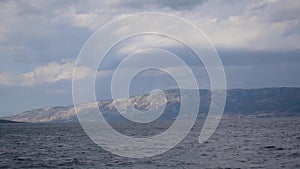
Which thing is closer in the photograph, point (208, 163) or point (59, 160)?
point (208, 163)

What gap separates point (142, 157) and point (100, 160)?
6.47 meters

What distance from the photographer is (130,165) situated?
58875 millimetres

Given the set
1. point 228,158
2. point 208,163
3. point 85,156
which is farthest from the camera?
point 85,156

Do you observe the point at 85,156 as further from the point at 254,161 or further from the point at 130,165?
the point at 254,161

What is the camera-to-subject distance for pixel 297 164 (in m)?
56.5

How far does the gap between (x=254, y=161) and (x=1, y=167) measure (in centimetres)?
3436

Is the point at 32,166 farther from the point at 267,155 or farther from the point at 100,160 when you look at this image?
the point at 267,155

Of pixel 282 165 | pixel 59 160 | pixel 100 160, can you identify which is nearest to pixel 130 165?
pixel 100 160

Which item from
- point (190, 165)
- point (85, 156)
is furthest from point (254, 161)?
point (85, 156)

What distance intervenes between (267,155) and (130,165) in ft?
77.1

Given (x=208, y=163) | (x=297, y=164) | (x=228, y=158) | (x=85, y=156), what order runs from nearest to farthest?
(x=297, y=164) < (x=208, y=163) < (x=228, y=158) < (x=85, y=156)

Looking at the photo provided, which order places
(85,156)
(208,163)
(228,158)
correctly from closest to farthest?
(208,163)
(228,158)
(85,156)

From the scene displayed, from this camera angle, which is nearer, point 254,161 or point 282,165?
point 282,165

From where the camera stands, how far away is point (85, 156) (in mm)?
74188
